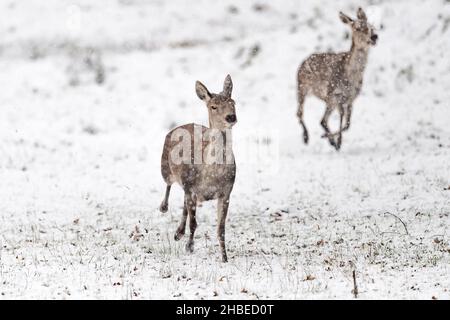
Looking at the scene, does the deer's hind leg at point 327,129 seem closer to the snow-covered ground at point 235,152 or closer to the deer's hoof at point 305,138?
the snow-covered ground at point 235,152

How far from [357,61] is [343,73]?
41cm

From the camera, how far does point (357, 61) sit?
15289mm

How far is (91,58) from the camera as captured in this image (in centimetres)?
2527

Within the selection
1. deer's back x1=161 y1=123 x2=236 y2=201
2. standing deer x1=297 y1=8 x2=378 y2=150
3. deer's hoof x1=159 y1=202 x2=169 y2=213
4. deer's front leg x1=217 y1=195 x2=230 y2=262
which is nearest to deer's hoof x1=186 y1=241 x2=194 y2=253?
deer's front leg x1=217 y1=195 x2=230 y2=262

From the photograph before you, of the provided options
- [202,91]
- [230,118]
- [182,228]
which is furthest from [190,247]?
[202,91]

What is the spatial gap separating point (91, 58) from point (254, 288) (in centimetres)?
1892

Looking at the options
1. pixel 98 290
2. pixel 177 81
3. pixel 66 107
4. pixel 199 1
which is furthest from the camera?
pixel 199 1

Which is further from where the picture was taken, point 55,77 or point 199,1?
point 199,1

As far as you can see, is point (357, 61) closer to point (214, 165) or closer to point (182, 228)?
point (182, 228)

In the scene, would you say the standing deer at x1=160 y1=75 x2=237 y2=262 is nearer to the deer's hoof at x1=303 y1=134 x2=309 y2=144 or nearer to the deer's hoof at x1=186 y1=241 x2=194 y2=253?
the deer's hoof at x1=186 y1=241 x2=194 y2=253

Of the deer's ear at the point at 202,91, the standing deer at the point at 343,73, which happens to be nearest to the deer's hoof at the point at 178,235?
the deer's ear at the point at 202,91

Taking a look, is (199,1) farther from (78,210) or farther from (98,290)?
(98,290)

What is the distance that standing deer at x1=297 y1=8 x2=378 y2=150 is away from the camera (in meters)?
15.1
